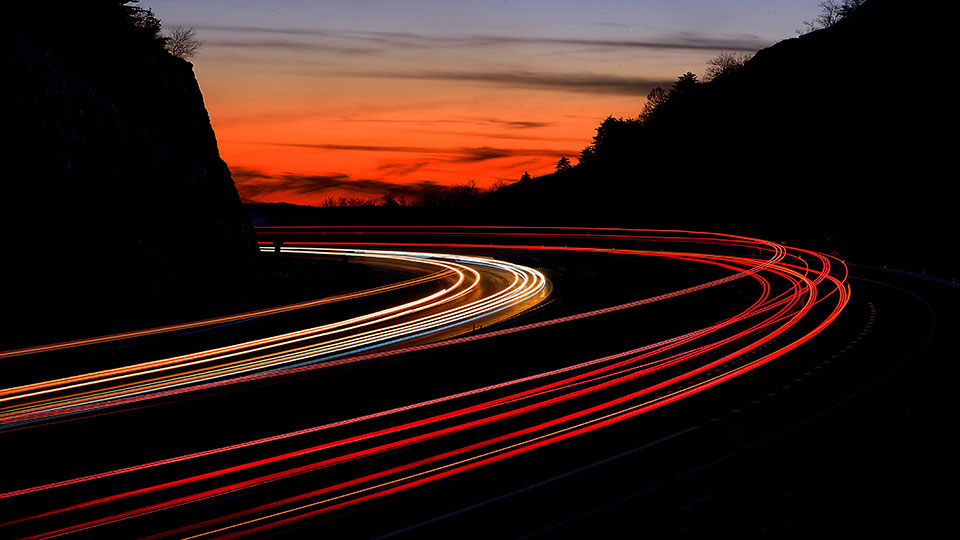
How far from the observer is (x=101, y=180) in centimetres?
1945

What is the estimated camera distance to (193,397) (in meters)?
10.8

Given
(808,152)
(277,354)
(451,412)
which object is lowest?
(451,412)

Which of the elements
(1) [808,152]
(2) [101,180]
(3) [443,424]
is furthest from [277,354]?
(1) [808,152]

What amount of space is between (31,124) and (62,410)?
11004mm

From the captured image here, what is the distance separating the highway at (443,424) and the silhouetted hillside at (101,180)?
317 cm

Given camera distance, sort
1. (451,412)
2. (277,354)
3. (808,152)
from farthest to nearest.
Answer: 1. (808,152)
2. (277,354)
3. (451,412)

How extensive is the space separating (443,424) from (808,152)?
73.0 meters

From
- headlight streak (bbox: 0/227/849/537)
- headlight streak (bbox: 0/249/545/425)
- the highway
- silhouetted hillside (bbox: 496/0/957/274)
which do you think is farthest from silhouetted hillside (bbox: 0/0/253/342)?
silhouetted hillside (bbox: 496/0/957/274)

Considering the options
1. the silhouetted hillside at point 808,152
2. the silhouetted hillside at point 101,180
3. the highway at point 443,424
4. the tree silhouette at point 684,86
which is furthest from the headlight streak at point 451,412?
the tree silhouette at point 684,86

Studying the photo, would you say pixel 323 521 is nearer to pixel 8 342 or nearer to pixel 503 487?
pixel 503 487

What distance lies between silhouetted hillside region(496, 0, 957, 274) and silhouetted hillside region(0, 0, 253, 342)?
3582 cm

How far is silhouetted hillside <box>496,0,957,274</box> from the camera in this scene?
57.4 meters

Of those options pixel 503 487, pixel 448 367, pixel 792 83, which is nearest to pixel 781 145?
pixel 792 83

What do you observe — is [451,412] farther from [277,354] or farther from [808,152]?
[808,152]
